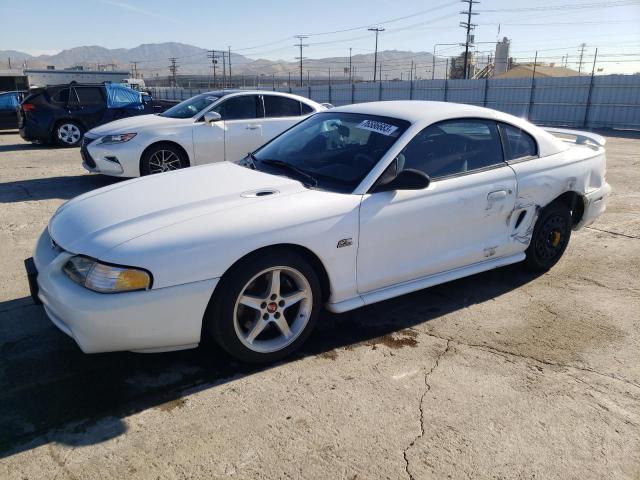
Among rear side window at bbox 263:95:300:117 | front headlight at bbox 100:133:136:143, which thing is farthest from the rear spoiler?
front headlight at bbox 100:133:136:143

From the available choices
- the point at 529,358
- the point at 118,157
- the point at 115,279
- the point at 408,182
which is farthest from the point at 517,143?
the point at 118,157

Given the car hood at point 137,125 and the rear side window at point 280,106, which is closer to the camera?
the car hood at point 137,125

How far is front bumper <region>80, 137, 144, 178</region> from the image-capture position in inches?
296

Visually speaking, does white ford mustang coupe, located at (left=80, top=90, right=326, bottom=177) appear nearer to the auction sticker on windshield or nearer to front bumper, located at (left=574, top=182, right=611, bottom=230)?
the auction sticker on windshield

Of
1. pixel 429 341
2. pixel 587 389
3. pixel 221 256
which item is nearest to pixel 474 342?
pixel 429 341

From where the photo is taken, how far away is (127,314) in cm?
264

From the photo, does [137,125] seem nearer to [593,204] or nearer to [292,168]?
[292,168]

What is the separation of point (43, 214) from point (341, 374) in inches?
200

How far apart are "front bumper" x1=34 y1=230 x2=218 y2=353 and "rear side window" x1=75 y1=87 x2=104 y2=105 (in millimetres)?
11497

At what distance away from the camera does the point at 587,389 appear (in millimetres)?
2951

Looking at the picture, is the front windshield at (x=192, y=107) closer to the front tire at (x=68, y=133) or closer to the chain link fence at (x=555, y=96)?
the front tire at (x=68, y=133)

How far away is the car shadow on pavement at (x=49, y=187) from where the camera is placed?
7.47m

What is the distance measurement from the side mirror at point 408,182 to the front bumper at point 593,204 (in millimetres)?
2214

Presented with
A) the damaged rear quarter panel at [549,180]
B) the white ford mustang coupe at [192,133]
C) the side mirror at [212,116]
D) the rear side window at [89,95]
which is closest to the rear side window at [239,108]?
the white ford mustang coupe at [192,133]
